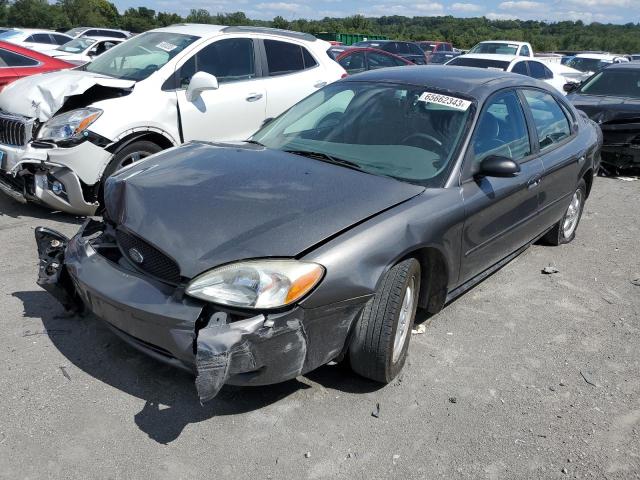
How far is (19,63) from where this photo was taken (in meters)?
8.10

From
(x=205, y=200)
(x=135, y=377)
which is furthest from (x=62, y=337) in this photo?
(x=205, y=200)

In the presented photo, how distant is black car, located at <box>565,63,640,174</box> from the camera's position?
8312 millimetres

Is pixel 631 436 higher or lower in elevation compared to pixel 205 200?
lower

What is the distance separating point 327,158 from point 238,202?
825mm

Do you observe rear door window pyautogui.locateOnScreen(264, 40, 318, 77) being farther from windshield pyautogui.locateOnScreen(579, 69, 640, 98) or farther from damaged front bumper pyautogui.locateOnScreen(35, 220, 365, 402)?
windshield pyautogui.locateOnScreen(579, 69, 640, 98)

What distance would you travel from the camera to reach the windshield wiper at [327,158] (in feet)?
11.4

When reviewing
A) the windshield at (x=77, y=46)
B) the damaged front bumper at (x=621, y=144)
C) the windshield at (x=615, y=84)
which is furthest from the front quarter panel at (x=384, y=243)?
the windshield at (x=77, y=46)

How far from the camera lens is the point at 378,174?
11.1 ft

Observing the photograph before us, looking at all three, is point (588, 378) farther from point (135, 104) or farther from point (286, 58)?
point (286, 58)

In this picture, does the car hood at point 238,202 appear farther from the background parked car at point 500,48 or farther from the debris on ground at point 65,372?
the background parked car at point 500,48

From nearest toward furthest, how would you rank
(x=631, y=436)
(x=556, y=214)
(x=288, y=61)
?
(x=631, y=436) → (x=556, y=214) → (x=288, y=61)

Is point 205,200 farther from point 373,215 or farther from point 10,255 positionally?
point 10,255

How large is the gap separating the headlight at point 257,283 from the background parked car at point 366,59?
9.76 m

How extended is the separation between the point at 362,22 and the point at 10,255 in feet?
207
